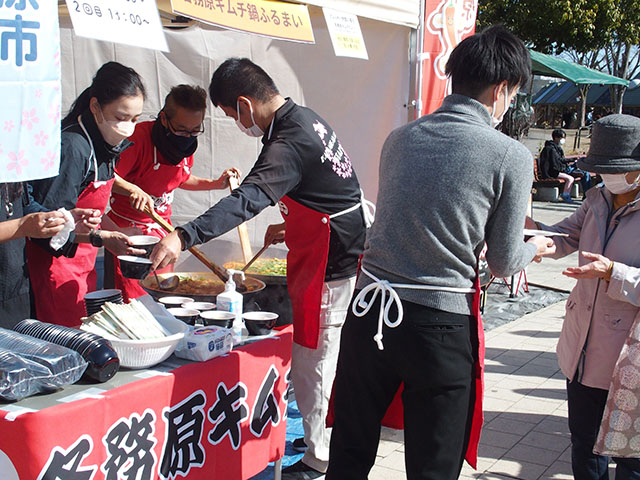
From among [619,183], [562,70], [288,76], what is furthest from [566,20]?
[619,183]

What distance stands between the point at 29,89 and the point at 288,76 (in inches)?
122

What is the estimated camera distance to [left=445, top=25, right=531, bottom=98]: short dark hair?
77.0 inches

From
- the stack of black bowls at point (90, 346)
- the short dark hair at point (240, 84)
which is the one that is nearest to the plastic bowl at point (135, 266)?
the stack of black bowls at point (90, 346)

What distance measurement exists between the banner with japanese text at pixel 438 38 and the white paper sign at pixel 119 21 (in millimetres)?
2346

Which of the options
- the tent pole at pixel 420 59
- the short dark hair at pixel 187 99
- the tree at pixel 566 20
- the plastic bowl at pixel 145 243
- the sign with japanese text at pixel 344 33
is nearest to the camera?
the plastic bowl at pixel 145 243

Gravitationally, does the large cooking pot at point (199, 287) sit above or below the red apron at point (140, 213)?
below

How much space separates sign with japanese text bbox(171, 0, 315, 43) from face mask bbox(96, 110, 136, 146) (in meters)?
0.58

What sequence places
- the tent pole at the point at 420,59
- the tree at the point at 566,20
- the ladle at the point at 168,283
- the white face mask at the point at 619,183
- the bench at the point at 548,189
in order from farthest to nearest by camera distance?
the tree at the point at 566,20 → the bench at the point at 548,189 → the tent pole at the point at 420,59 → the ladle at the point at 168,283 → the white face mask at the point at 619,183

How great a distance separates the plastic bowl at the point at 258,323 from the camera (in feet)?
9.29

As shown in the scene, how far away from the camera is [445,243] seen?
1.93 m

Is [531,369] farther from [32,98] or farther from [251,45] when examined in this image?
[32,98]

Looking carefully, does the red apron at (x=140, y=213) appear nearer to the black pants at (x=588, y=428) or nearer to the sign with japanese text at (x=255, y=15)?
the sign with japanese text at (x=255, y=15)

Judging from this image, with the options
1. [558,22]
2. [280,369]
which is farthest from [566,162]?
[280,369]

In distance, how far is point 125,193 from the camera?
362 centimetres
